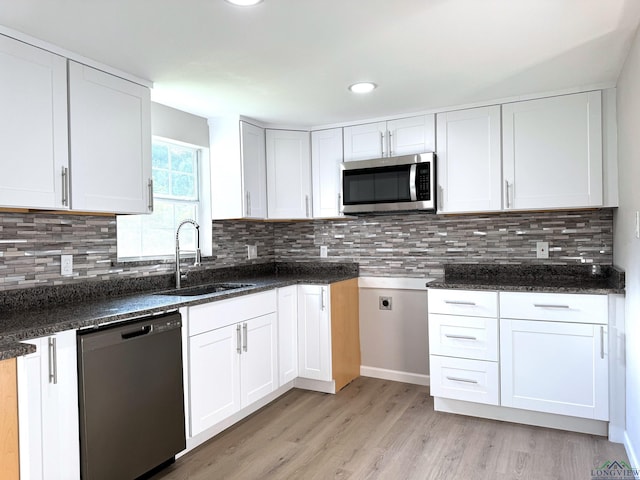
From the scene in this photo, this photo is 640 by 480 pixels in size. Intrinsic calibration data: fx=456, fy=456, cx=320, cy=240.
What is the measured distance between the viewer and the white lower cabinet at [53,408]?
5.82ft

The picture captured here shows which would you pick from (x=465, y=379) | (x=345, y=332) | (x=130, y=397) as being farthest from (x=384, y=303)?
(x=130, y=397)

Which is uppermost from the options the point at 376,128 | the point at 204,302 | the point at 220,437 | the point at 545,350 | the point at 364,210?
the point at 376,128

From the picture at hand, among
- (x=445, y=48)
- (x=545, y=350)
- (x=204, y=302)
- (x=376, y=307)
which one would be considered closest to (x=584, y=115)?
(x=445, y=48)

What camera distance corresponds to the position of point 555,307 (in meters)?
2.76

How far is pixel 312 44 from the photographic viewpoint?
2.16 m

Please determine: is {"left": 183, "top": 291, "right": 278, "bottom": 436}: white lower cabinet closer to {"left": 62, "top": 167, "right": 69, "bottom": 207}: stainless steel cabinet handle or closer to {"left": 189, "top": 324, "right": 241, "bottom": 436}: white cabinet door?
{"left": 189, "top": 324, "right": 241, "bottom": 436}: white cabinet door

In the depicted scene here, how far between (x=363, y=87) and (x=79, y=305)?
2.04 m

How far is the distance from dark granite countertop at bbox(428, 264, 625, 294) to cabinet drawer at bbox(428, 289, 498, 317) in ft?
0.14

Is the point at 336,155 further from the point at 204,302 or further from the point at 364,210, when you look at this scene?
the point at 204,302

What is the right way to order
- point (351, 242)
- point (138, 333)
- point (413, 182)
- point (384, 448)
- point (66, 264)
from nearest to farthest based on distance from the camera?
point (138, 333) → point (66, 264) → point (384, 448) → point (413, 182) → point (351, 242)

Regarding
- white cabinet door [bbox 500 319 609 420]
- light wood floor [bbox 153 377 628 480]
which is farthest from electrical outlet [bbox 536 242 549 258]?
light wood floor [bbox 153 377 628 480]

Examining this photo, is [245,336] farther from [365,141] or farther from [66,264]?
[365,141]

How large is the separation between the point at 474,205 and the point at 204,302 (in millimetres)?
1951

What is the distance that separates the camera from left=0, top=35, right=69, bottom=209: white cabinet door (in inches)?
77.5
